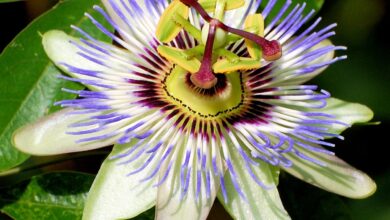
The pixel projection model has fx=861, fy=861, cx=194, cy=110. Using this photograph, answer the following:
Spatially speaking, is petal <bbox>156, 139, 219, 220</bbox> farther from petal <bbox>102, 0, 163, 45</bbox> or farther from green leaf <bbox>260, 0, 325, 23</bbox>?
green leaf <bbox>260, 0, 325, 23</bbox>

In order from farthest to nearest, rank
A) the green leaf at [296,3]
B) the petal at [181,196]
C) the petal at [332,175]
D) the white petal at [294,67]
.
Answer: the green leaf at [296,3], the white petal at [294,67], the petal at [332,175], the petal at [181,196]

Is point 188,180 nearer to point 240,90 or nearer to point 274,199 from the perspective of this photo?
point 274,199

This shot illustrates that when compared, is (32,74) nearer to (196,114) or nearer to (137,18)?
(137,18)

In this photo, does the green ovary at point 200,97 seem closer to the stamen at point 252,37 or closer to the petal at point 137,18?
the petal at point 137,18

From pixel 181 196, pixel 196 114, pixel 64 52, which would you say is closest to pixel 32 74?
pixel 64 52

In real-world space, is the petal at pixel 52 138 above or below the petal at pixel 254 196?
above

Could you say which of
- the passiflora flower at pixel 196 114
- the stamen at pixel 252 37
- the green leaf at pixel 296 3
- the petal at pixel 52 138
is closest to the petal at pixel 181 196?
the passiflora flower at pixel 196 114

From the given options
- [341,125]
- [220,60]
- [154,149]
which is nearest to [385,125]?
[341,125]
